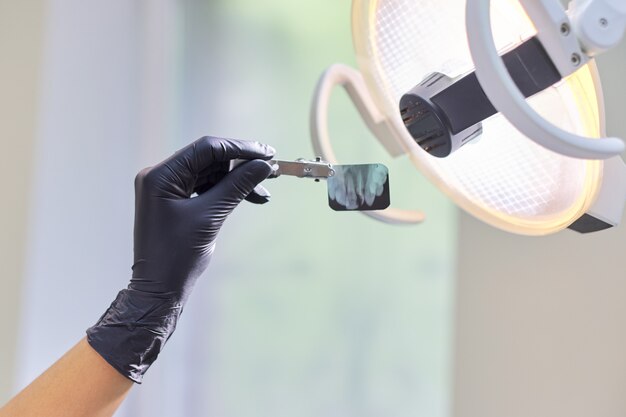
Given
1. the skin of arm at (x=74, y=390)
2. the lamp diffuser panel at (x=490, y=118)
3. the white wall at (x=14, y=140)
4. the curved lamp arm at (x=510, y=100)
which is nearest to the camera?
the curved lamp arm at (x=510, y=100)

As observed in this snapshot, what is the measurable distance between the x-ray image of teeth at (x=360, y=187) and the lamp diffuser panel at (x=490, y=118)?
0.07m

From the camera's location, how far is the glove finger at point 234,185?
821 millimetres

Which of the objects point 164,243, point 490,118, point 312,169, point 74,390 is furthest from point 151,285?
point 490,118

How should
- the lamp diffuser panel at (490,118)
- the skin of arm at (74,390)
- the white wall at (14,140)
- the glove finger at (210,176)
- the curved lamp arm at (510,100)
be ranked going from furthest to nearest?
the white wall at (14,140) < the glove finger at (210,176) < the skin of arm at (74,390) < the lamp diffuser panel at (490,118) < the curved lamp arm at (510,100)

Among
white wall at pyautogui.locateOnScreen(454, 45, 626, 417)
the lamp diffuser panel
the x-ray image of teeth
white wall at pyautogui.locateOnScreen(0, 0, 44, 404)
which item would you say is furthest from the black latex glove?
white wall at pyautogui.locateOnScreen(454, 45, 626, 417)

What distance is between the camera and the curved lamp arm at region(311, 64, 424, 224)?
0.82 m

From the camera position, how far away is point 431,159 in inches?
29.6

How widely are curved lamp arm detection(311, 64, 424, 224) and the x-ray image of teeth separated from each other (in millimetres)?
17

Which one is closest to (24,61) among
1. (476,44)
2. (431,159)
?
(431,159)

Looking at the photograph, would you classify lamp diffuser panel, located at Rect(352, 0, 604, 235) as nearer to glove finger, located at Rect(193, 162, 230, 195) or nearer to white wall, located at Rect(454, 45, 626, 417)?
glove finger, located at Rect(193, 162, 230, 195)

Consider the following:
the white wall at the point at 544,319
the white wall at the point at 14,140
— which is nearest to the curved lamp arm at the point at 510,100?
the white wall at the point at 544,319

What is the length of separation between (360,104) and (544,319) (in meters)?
0.67

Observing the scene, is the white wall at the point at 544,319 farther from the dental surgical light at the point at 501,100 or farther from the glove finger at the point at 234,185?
the glove finger at the point at 234,185

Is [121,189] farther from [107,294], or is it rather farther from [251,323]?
[251,323]
